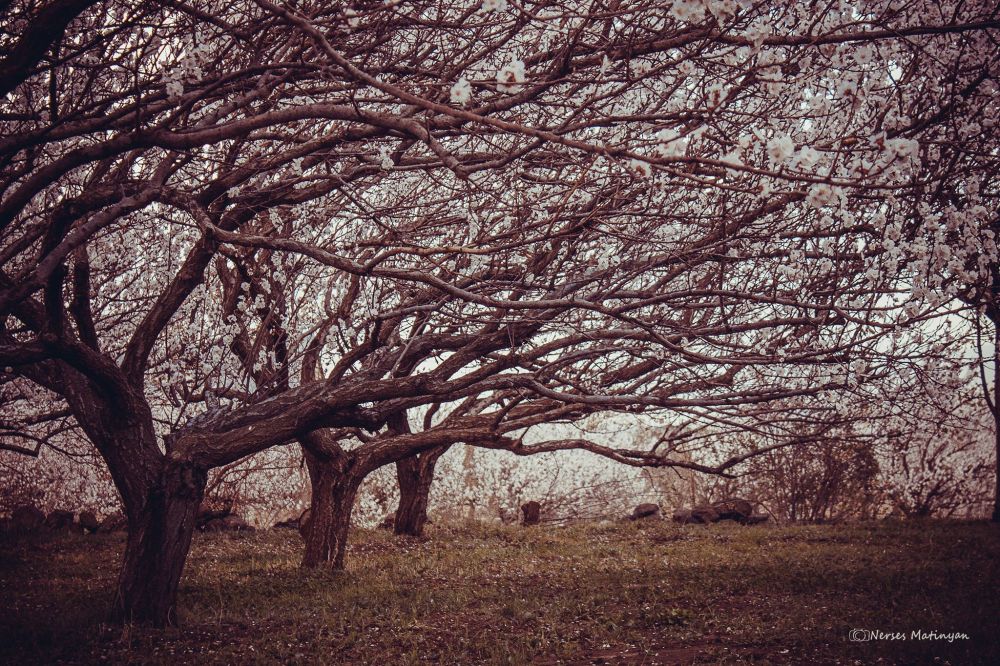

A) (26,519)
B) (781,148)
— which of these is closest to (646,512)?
(26,519)

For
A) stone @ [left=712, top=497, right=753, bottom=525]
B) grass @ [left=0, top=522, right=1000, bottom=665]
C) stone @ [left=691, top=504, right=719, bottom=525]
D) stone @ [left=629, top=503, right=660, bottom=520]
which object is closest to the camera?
grass @ [left=0, top=522, right=1000, bottom=665]

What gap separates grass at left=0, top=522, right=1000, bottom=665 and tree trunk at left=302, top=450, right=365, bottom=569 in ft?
1.62

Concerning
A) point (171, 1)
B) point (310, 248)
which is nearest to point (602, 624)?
point (310, 248)

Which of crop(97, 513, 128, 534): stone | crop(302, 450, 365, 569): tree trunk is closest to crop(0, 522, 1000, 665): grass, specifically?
crop(302, 450, 365, 569): tree trunk

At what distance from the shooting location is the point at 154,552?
226 inches

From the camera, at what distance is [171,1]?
412cm

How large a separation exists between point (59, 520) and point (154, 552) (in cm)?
1039

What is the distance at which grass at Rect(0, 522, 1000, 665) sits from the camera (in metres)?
5.01

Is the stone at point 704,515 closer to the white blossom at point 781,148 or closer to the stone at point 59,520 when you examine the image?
the stone at point 59,520

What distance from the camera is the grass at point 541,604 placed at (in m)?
5.01

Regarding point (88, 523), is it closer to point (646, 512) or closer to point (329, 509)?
point (329, 509)

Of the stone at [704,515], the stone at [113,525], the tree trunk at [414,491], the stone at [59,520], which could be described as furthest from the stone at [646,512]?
the stone at [59,520]

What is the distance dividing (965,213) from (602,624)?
422 cm

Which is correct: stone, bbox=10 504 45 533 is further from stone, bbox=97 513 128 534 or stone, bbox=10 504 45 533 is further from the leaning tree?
the leaning tree
